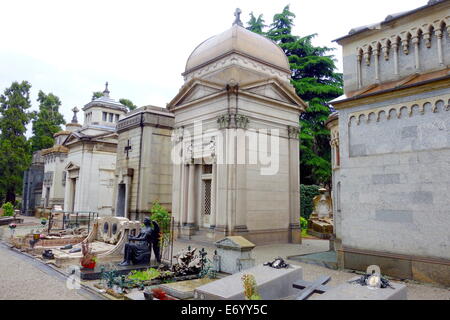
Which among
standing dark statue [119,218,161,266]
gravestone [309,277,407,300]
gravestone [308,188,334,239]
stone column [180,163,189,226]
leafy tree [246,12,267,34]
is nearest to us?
gravestone [309,277,407,300]

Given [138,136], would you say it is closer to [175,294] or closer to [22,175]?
[175,294]

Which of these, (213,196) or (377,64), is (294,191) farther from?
(377,64)

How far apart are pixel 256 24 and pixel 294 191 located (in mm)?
19647

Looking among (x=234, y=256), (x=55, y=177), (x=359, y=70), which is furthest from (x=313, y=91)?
(x=55, y=177)

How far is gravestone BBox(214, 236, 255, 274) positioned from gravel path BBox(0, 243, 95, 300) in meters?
3.51

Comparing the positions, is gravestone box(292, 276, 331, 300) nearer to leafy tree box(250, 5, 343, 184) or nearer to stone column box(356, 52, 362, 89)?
stone column box(356, 52, 362, 89)

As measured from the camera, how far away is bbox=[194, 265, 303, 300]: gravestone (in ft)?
19.1

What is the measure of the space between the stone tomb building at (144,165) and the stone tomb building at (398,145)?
42.1 ft

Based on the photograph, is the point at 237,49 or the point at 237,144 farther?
the point at 237,49

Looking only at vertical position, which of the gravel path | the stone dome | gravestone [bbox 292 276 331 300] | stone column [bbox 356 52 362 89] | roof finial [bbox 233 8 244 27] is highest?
roof finial [bbox 233 8 244 27]

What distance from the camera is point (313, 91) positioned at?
1024 inches

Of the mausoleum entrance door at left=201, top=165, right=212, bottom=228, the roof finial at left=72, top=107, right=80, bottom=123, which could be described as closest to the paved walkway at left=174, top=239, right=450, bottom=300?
the mausoleum entrance door at left=201, top=165, right=212, bottom=228

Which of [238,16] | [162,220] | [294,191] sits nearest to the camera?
[162,220]
